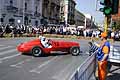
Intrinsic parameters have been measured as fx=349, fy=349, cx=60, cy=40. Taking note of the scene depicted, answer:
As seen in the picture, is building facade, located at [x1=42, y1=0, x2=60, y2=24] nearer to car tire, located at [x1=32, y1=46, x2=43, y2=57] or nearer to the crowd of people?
the crowd of people

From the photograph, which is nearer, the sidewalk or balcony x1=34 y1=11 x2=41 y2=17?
the sidewalk

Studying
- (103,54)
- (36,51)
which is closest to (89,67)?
(103,54)

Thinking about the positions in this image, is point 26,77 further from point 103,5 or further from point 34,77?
point 103,5

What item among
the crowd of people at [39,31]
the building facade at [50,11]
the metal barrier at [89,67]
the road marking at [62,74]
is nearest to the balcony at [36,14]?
the building facade at [50,11]

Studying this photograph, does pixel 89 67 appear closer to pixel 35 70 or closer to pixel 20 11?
pixel 35 70

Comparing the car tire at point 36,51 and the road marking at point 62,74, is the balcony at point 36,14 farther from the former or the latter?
the road marking at point 62,74

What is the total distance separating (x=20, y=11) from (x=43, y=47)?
45.3m

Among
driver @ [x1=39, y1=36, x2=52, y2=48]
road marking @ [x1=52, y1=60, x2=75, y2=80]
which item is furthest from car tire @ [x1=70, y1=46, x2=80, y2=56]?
road marking @ [x1=52, y1=60, x2=75, y2=80]

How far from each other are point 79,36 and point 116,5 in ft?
103

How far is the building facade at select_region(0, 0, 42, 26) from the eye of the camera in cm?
5828

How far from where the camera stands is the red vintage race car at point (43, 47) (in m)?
20.5

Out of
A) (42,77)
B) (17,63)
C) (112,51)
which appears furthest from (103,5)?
(17,63)

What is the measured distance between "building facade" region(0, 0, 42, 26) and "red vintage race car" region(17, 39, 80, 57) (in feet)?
111

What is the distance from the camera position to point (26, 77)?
1320 cm
